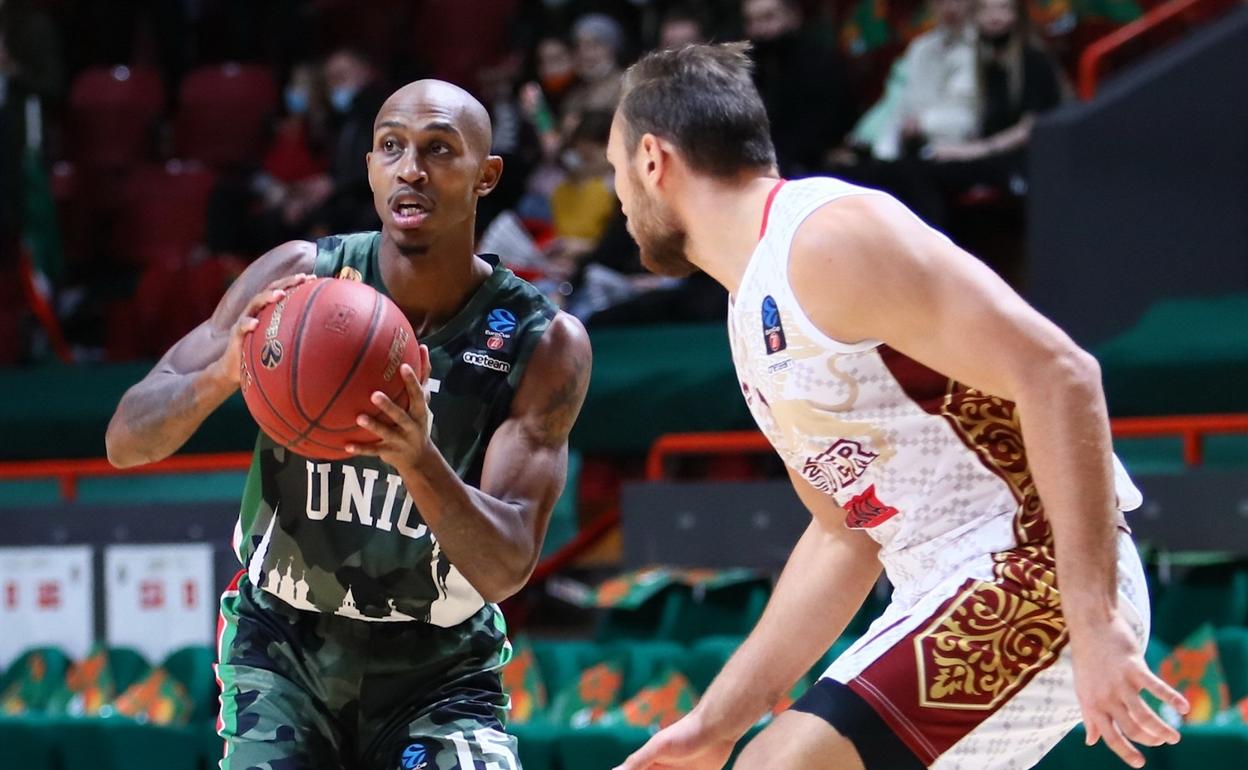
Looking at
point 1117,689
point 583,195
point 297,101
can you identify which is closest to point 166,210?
point 297,101

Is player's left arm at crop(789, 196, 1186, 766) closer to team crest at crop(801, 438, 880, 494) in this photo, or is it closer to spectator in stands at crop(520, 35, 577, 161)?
team crest at crop(801, 438, 880, 494)

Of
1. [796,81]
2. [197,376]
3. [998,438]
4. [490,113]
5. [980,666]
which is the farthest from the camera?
[490,113]

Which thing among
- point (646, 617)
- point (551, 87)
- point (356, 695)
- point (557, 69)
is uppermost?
point (557, 69)

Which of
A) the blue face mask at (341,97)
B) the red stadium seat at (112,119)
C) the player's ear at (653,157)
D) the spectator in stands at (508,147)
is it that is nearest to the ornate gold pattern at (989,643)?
the player's ear at (653,157)

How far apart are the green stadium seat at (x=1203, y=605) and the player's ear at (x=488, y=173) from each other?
3552 mm

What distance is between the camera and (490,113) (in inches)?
382

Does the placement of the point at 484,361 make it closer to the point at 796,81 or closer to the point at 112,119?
the point at 796,81

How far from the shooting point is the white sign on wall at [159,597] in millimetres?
7156

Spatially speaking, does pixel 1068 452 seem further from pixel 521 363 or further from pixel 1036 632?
pixel 521 363

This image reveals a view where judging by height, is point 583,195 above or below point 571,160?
below

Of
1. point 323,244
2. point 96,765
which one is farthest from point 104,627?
point 323,244

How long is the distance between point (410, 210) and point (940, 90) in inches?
212

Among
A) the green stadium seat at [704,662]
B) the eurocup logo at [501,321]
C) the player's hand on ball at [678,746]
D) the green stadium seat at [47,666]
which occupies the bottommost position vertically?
the green stadium seat at [47,666]

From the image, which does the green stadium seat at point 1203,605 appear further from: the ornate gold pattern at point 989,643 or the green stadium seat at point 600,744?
the ornate gold pattern at point 989,643
